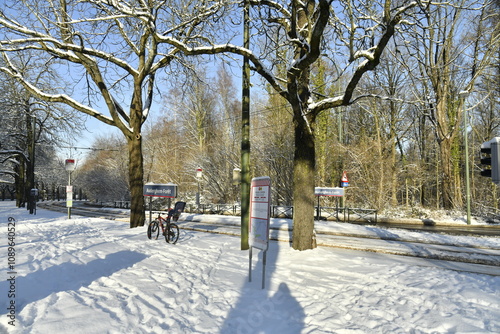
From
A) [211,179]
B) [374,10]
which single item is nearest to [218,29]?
[374,10]

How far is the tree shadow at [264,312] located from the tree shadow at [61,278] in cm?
249

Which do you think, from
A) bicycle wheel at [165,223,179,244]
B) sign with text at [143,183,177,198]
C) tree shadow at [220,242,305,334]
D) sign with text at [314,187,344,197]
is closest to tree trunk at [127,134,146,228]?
sign with text at [143,183,177,198]

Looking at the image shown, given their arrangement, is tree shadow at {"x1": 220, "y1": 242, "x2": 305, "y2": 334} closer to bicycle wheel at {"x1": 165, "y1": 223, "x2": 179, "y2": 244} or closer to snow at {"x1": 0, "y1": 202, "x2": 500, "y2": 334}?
snow at {"x1": 0, "y1": 202, "x2": 500, "y2": 334}

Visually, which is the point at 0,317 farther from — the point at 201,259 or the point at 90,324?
the point at 201,259

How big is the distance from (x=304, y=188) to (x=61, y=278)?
5368 mm

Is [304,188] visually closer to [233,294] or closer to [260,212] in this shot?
[260,212]

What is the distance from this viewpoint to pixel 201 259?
7254mm

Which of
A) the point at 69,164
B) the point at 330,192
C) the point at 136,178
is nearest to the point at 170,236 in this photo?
the point at 136,178

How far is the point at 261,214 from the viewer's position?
5.27 meters

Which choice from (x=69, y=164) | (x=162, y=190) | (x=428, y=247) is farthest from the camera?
(x=69, y=164)

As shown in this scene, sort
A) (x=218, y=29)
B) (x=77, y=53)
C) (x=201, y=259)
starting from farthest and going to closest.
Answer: (x=77, y=53), (x=218, y=29), (x=201, y=259)

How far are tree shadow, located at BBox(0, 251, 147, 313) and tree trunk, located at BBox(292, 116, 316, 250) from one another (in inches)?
152

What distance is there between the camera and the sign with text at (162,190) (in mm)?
11143

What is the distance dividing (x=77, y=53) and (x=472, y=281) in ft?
44.4
